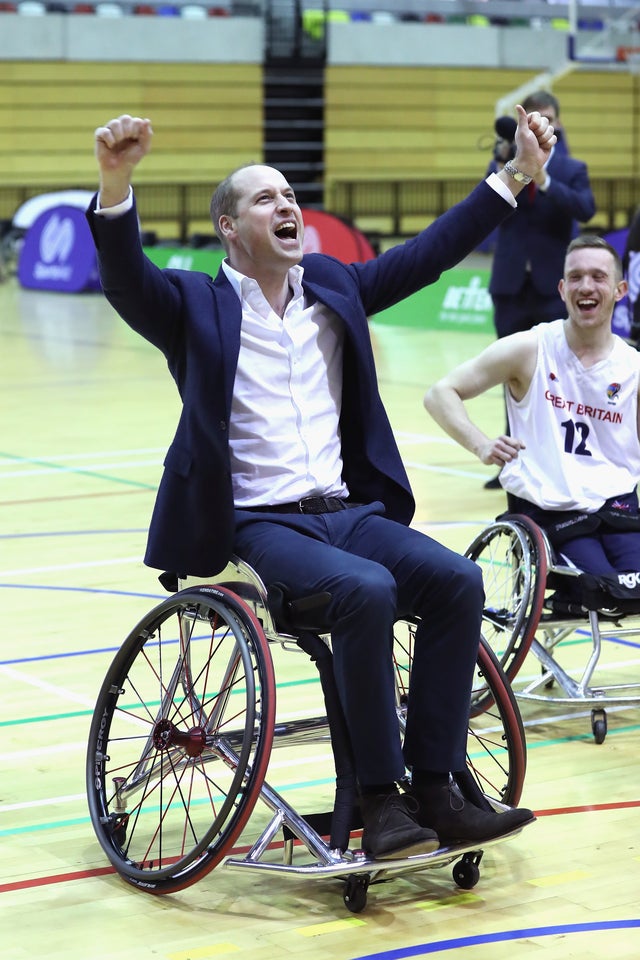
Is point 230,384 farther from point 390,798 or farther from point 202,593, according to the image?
point 390,798

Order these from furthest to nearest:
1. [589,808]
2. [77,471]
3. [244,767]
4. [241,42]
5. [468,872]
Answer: [241,42] < [77,471] < [589,808] < [468,872] < [244,767]

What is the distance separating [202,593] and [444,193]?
21617 mm

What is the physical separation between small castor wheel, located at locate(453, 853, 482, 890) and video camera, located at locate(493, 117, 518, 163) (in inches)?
137

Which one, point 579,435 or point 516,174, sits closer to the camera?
point 516,174

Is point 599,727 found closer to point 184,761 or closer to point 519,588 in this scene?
point 519,588

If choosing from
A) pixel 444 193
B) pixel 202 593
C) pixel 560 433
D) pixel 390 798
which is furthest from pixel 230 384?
pixel 444 193

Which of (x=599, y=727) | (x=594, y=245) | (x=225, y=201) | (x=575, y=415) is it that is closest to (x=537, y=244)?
(x=594, y=245)

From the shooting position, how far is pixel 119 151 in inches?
107

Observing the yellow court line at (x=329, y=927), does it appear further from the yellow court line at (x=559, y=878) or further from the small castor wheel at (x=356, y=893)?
the yellow court line at (x=559, y=878)

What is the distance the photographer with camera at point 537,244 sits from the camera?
6.70 metres

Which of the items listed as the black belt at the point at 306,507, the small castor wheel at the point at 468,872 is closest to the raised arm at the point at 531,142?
the black belt at the point at 306,507

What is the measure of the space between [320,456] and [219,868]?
0.78m

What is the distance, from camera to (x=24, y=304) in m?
15.7

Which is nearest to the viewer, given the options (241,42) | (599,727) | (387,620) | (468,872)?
(387,620)
